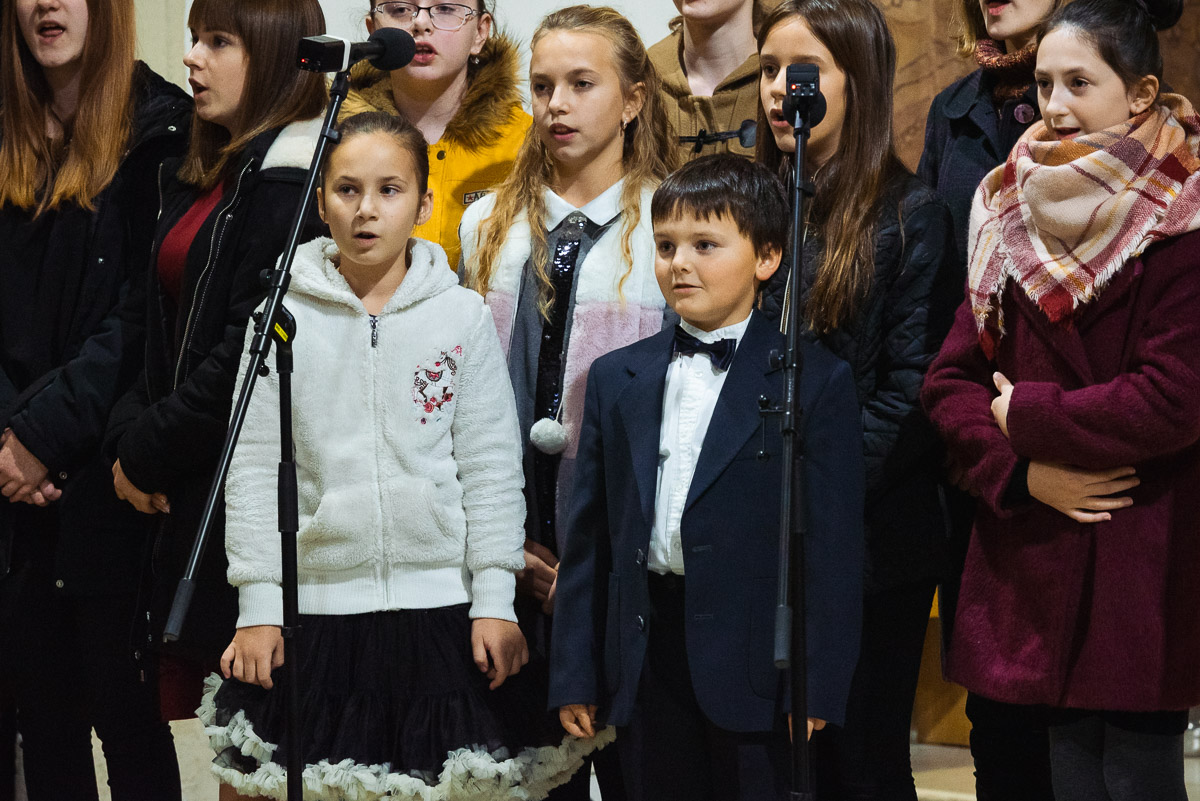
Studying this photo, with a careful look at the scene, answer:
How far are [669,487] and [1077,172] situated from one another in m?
0.82

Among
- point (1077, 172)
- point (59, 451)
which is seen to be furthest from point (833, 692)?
point (59, 451)

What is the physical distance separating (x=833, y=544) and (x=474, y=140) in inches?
51.7

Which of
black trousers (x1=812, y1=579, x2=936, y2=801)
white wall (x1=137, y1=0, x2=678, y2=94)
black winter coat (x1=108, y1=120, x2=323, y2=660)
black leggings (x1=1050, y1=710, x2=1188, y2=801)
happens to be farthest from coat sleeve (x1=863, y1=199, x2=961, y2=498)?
white wall (x1=137, y1=0, x2=678, y2=94)

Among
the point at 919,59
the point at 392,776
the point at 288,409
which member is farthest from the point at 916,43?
the point at 392,776

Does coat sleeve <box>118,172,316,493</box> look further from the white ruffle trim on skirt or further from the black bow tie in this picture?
the black bow tie

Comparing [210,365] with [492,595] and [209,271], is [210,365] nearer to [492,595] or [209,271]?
[209,271]

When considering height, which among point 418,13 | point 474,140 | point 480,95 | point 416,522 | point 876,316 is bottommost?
point 416,522

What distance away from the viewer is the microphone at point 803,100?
2006mm

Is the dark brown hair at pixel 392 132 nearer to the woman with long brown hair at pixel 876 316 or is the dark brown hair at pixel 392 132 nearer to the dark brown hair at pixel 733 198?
the dark brown hair at pixel 733 198

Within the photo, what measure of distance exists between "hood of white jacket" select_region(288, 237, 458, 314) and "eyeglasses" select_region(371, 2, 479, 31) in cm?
68

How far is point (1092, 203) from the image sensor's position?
7.34ft

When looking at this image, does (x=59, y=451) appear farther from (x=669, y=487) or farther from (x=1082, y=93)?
(x=1082, y=93)

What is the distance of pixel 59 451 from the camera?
2.95 m

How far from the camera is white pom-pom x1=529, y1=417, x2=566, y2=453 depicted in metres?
2.60
